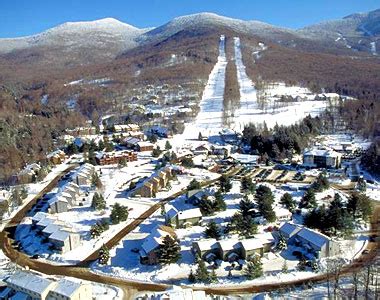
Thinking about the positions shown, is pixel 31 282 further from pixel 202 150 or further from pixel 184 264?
pixel 202 150

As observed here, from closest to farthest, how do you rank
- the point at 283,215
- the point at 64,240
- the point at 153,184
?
the point at 64,240 < the point at 283,215 < the point at 153,184

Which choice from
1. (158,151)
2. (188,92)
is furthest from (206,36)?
(158,151)

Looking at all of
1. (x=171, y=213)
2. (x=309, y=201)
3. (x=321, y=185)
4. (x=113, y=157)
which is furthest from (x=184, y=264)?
(x=113, y=157)

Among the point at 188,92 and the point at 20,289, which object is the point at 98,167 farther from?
the point at 188,92

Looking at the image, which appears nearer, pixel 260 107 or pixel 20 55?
pixel 260 107

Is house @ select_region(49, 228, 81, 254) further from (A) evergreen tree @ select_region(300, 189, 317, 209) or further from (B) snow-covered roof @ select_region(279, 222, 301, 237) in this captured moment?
(A) evergreen tree @ select_region(300, 189, 317, 209)

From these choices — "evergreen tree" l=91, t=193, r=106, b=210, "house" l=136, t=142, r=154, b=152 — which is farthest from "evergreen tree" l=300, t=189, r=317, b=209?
"house" l=136, t=142, r=154, b=152
